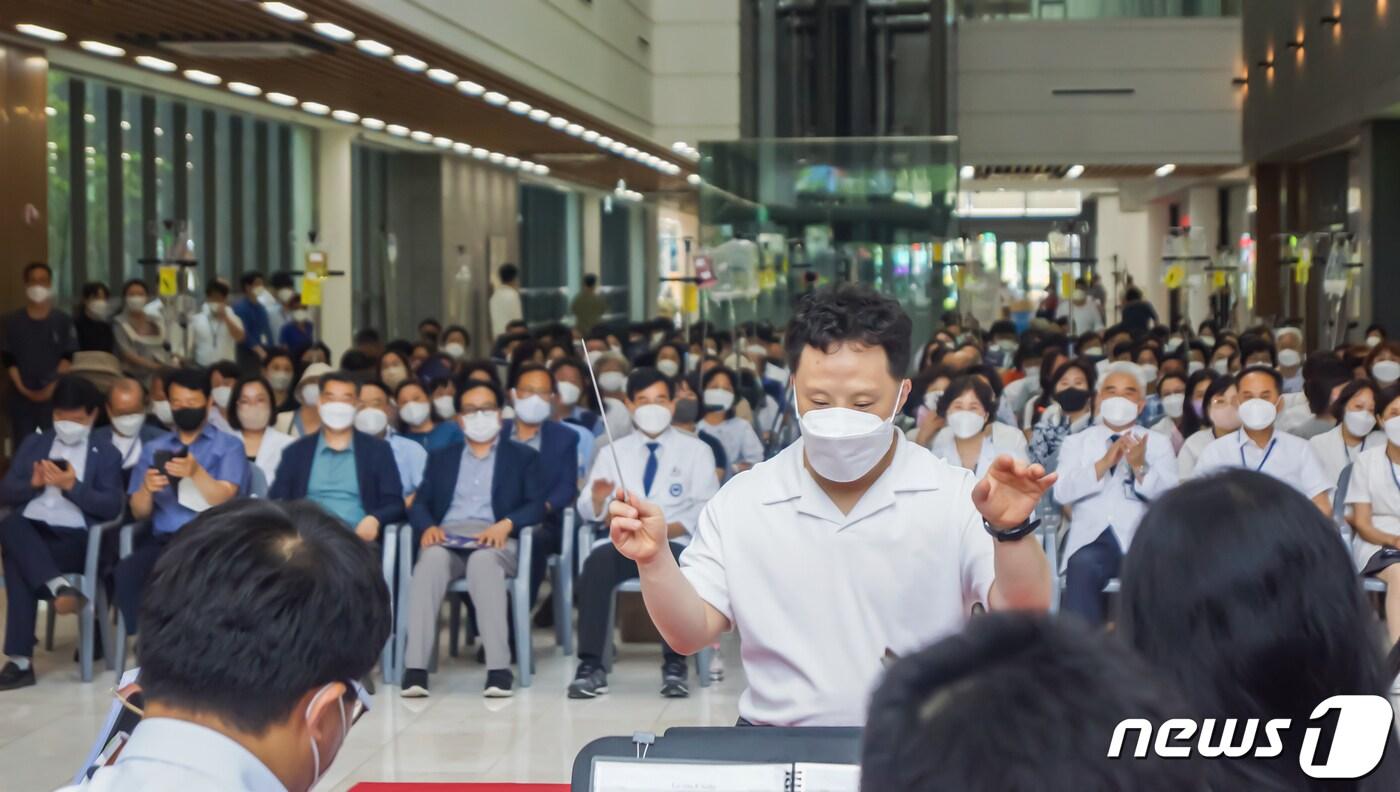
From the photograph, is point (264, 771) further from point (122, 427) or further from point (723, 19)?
point (723, 19)

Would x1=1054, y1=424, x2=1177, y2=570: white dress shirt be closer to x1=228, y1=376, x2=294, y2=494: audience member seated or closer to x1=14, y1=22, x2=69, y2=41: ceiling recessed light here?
x1=228, y1=376, x2=294, y2=494: audience member seated

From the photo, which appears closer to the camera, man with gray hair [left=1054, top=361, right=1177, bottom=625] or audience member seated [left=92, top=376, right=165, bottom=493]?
man with gray hair [left=1054, top=361, right=1177, bottom=625]

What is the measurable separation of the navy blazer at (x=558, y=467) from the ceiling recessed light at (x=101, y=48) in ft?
16.9

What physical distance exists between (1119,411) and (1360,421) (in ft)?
4.50

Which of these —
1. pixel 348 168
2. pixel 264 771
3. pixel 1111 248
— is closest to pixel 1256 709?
pixel 264 771

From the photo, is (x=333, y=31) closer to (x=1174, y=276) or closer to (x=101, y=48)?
(x=101, y=48)

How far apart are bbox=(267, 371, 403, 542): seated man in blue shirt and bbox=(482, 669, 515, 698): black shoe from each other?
35.8 inches

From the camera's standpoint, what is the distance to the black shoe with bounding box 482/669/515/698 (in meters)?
7.07

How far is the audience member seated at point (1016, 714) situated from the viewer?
1.05m

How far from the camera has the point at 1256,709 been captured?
1685mm

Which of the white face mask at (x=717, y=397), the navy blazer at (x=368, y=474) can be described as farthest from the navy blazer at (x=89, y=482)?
the white face mask at (x=717, y=397)

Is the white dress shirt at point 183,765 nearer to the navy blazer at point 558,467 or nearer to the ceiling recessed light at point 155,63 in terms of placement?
the navy blazer at point 558,467

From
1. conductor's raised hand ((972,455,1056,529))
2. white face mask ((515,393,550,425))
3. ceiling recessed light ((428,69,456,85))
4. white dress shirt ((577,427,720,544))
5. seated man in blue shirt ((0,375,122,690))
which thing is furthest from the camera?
ceiling recessed light ((428,69,456,85))

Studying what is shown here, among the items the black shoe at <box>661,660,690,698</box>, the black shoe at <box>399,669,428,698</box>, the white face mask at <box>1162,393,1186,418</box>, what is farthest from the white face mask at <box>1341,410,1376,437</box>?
the black shoe at <box>399,669,428,698</box>
